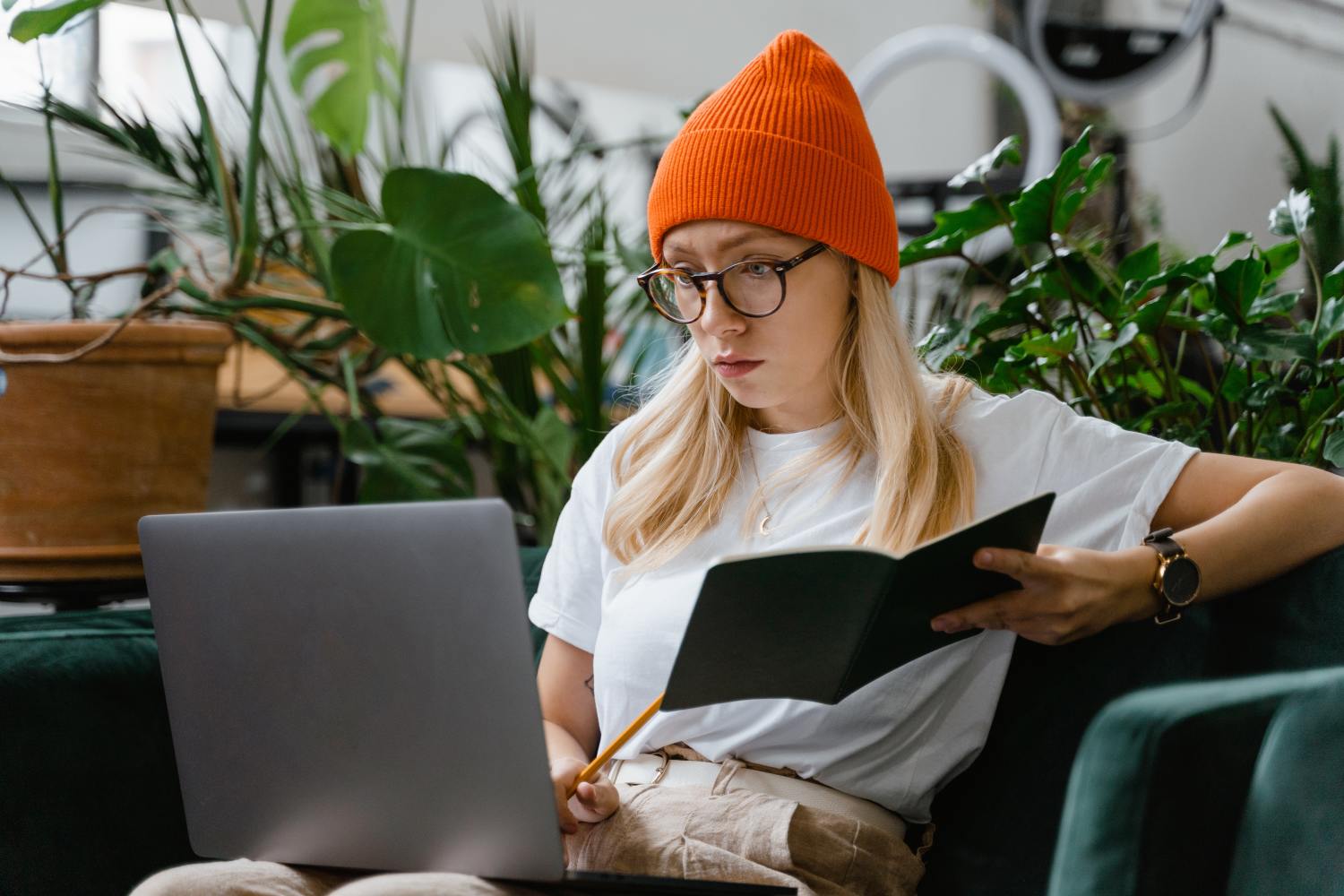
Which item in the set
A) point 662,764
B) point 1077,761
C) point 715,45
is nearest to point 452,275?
point 662,764

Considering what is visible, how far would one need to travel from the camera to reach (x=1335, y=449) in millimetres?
1018

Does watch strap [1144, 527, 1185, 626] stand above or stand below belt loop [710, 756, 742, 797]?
above

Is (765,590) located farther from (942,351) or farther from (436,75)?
(436,75)

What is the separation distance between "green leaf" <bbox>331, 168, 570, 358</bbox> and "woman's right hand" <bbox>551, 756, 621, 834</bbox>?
0.60 m

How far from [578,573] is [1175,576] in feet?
1.78

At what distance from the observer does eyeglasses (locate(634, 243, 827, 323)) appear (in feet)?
3.46

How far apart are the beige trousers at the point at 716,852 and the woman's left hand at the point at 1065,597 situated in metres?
0.19

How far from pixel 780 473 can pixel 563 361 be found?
0.91 metres

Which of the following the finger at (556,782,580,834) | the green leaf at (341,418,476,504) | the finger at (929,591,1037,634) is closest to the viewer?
the finger at (929,591,1037,634)

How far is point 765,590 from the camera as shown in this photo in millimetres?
722

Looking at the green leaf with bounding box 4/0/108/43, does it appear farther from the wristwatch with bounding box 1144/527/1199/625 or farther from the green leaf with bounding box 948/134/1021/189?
the wristwatch with bounding box 1144/527/1199/625

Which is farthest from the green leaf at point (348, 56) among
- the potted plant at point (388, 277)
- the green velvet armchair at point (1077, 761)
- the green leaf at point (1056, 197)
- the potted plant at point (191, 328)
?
the green leaf at point (1056, 197)

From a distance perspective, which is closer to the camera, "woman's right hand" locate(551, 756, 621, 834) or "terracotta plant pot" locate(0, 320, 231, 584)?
"woman's right hand" locate(551, 756, 621, 834)

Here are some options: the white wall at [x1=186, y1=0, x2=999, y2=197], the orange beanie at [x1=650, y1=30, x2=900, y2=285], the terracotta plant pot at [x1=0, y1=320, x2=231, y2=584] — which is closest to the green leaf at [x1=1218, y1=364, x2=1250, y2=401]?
the orange beanie at [x1=650, y1=30, x2=900, y2=285]
